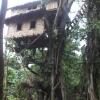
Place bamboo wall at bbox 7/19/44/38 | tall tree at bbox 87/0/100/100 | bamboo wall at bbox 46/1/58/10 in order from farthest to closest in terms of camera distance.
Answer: bamboo wall at bbox 7/19/44/38, bamboo wall at bbox 46/1/58/10, tall tree at bbox 87/0/100/100

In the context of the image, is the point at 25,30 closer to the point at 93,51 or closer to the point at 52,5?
the point at 52,5

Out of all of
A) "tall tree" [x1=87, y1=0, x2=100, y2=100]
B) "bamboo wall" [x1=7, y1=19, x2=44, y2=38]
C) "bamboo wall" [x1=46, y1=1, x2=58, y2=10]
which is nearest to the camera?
"tall tree" [x1=87, y1=0, x2=100, y2=100]

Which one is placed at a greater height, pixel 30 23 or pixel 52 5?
pixel 52 5

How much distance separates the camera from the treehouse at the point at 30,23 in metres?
11.1

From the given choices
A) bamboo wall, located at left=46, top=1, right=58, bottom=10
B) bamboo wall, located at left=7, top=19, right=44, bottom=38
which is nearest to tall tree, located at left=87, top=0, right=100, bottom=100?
bamboo wall, located at left=46, top=1, right=58, bottom=10

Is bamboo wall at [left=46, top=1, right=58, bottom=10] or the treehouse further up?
bamboo wall at [left=46, top=1, right=58, bottom=10]

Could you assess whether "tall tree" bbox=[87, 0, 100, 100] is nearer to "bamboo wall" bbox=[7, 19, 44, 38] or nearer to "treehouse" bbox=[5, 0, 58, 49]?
"treehouse" bbox=[5, 0, 58, 49]

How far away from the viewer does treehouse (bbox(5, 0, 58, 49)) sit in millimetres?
11086

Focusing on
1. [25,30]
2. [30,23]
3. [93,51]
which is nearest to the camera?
[93,51]

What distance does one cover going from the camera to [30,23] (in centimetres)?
1194

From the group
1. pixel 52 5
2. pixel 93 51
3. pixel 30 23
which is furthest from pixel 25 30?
pixel 93 51

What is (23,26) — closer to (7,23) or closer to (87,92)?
(7,23)

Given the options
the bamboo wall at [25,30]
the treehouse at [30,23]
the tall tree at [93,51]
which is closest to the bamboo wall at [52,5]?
the treehouse at [30,23]

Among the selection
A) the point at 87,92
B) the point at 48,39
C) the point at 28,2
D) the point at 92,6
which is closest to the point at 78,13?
the point at 92,6
